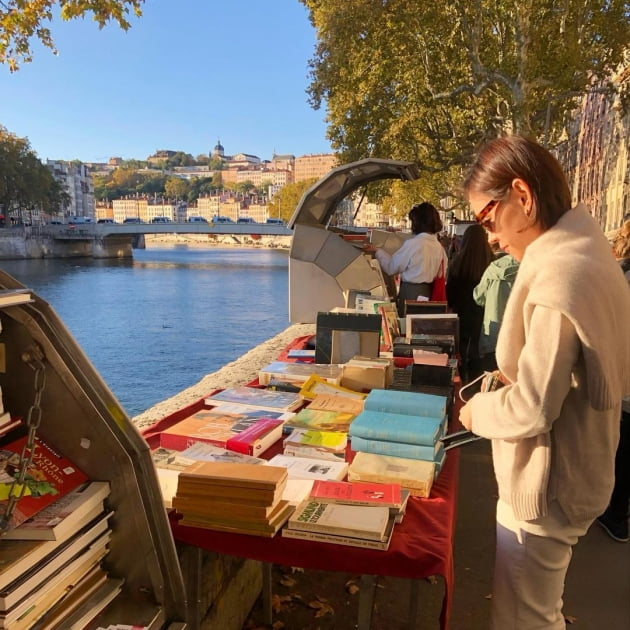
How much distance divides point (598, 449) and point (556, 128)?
84.3ft

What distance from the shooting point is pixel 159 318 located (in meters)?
25.9

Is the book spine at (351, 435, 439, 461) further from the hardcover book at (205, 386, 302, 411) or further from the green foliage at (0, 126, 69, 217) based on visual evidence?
the green foliage at (0, 126, 69, 217)

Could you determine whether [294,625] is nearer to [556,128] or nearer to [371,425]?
[371,425]

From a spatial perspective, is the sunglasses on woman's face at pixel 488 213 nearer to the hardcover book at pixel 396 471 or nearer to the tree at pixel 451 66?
the hardcover book at pixel 396 471

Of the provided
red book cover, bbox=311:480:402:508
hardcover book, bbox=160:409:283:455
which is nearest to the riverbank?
hardcover book, bbox=160:409:283:455

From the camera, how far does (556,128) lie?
80.1 ft

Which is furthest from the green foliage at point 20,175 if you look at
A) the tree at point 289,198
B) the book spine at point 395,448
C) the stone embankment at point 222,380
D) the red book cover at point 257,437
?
the book spine at point 395,448

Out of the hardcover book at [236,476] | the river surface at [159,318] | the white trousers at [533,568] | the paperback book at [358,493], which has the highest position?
the hardcover book at [236,476]

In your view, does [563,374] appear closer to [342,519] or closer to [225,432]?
[342,519]

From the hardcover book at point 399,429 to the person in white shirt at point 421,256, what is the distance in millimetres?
3205

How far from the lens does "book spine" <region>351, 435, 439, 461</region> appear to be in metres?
2.27

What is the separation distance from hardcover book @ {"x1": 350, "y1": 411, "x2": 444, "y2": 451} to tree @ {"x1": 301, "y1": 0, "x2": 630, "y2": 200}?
1441cm

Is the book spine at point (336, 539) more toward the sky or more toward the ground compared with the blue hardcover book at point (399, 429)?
more toward the ground

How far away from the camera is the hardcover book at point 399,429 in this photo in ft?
7.52
